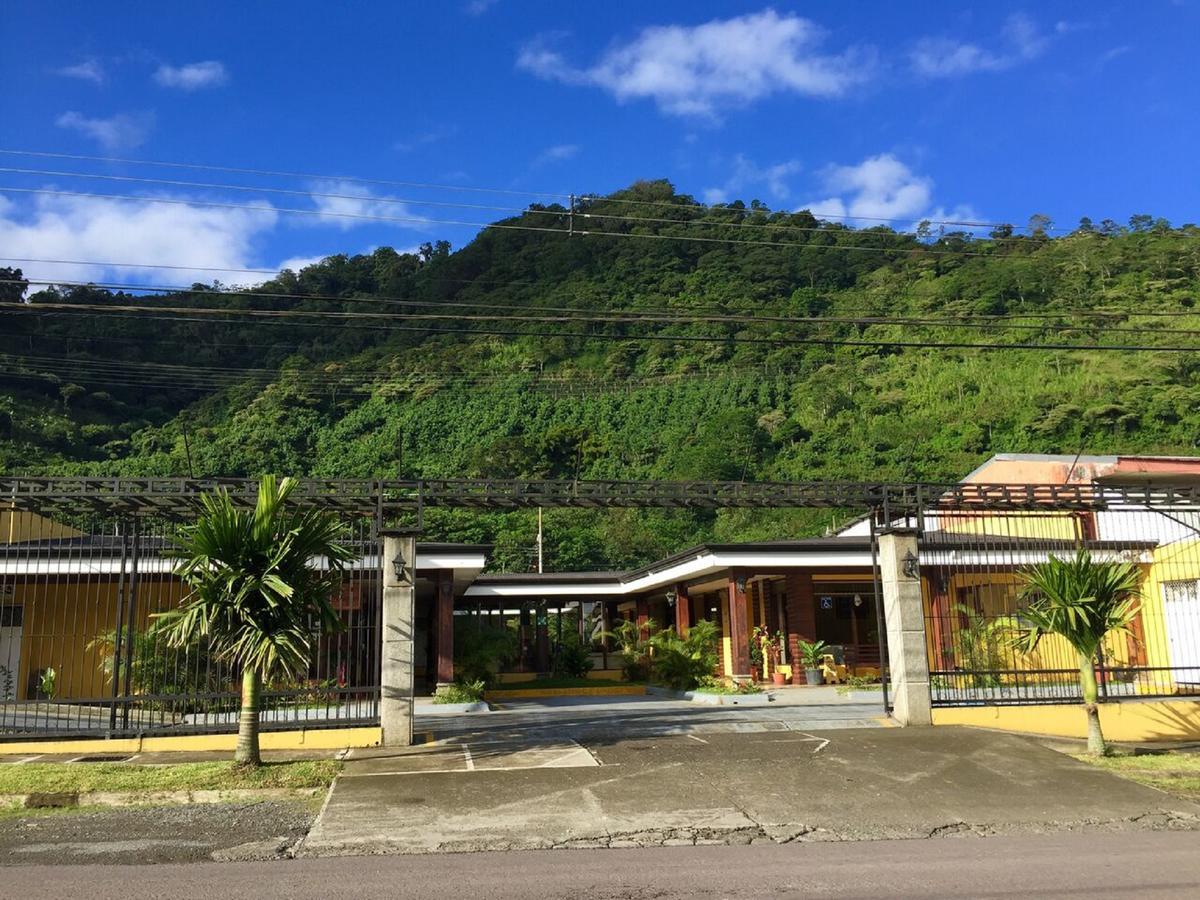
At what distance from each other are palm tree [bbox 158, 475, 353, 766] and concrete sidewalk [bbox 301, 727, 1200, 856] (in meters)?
1.53

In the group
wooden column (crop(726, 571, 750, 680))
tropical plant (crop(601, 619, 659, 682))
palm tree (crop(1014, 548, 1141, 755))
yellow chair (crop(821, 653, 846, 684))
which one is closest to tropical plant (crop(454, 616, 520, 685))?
wooden column (crop(726, 571, 750, 680))

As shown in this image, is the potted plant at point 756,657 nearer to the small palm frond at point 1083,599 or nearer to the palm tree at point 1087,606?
the palm tree at point 1087,606

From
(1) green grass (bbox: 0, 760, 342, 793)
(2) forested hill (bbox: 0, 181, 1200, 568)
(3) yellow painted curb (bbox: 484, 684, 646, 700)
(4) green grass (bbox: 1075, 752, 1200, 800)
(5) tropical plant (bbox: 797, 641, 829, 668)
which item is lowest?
(3) yellow painted curb (bbox: 484, 684, 646, 700)

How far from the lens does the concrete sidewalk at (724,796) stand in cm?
857

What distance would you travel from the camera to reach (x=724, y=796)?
984 cm

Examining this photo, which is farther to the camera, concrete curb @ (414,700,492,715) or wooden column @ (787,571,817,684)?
wooden column @ (787,571,817,684)

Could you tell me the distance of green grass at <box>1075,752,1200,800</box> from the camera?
10641 mm

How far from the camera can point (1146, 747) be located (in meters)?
13.5

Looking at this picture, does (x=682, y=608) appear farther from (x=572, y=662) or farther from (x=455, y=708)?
(x=455, y=708)

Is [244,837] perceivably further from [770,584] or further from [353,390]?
[353,390]

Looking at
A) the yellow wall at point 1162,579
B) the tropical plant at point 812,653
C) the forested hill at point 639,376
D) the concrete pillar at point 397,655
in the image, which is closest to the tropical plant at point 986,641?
the yellow wall at point 1162,579

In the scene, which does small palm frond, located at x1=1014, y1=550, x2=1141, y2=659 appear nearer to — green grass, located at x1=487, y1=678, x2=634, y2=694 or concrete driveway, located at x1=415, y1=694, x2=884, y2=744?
concrete driveway, located at x1=415, y1=694, x2=884, y2=744

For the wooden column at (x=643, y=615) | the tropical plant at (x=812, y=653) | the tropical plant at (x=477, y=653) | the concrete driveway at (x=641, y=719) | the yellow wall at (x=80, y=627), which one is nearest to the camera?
the concrete driveway at (x=641, y=719)

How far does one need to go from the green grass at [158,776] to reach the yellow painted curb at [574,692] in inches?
534
